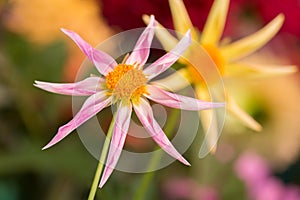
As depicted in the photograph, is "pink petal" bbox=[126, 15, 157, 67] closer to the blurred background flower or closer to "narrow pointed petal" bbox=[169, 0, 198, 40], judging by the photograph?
"narrow pointed petal" bbox=[169, 0, 198, 40]

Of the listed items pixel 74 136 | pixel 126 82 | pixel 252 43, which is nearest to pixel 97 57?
pixel 126 82

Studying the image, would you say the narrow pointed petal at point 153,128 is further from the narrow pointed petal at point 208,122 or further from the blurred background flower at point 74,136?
the blurred background flower at point 74,136

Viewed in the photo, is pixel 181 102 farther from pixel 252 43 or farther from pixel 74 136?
pixel 74 136

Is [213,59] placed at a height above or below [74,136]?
above

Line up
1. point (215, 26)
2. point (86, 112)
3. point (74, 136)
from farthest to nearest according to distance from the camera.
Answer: point (74, 136) → point (215, 26) → point (86, 112)

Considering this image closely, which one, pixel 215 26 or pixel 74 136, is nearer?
pixel 215 26

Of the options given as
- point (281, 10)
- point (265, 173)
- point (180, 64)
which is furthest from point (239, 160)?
point (180, 64)

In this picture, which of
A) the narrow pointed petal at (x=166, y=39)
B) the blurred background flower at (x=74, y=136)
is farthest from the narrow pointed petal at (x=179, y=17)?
the blurred background flower at (x=74, y=136)
